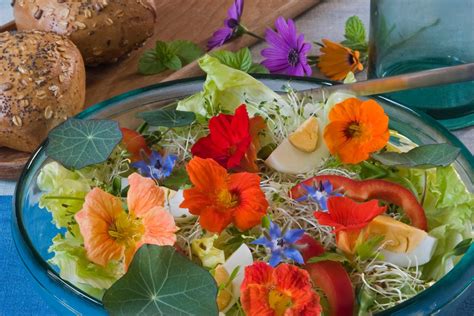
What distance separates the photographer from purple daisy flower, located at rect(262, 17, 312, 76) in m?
1.34

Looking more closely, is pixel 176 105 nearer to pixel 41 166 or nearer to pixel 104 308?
pixel 41 166

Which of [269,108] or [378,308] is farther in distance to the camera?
[269,108]

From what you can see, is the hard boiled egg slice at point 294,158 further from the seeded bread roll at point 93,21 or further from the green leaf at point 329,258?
the seeded bread roll at point 93,21

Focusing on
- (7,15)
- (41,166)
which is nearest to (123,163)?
(41,166)

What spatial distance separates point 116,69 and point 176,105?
47cm

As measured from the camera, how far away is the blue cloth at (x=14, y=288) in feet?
3.29

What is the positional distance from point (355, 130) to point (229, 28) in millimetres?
626

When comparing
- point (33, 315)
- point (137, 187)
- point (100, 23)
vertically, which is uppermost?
point (137, 187)

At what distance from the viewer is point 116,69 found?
56.8 inches

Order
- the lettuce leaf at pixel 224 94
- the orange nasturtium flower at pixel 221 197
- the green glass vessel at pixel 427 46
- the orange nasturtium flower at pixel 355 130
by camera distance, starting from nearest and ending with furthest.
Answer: the orange nasturtium flower at pixel 221 197 → the orange nasturtium flower at pixel 355 130 → the lettuce leaf at pixel 224 94 → the green glass vessel at pixel 427 46

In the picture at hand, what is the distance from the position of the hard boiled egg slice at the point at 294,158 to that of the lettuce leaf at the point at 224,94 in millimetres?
79

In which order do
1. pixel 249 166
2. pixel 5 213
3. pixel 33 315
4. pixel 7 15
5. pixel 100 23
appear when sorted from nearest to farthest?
pixel 249 166, pixel 33 315, pixel 5 213, pixel 100 23, pixel 7 15

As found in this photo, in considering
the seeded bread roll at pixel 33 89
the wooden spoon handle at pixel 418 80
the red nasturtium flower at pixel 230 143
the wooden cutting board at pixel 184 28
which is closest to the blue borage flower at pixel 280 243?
the red nasturtium flower at pixel 230 143

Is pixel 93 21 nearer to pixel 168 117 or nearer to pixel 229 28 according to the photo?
pixel 229 28
